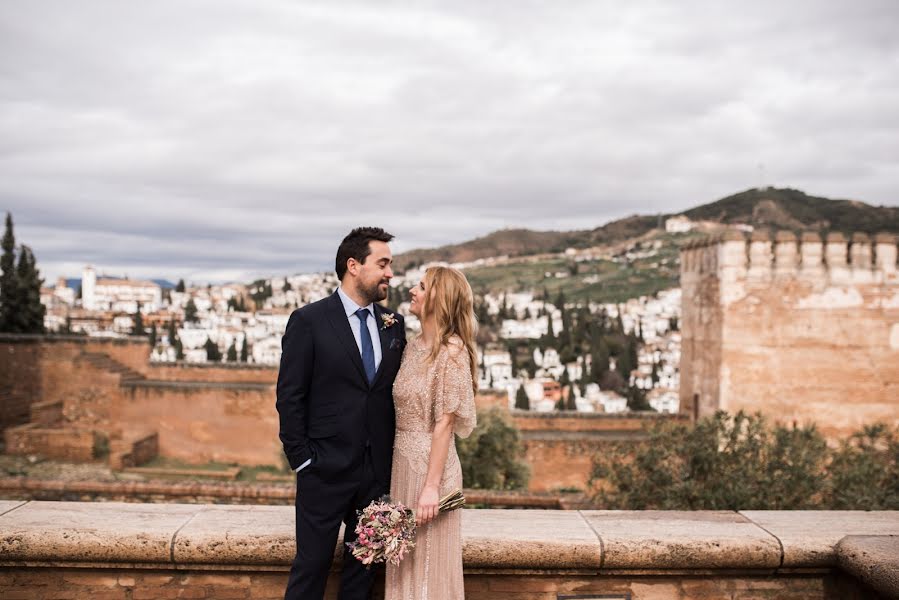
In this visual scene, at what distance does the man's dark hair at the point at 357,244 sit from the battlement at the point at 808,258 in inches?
448

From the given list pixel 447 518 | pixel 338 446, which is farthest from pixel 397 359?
pixel 447 518

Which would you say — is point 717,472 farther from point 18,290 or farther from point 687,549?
point 18,290

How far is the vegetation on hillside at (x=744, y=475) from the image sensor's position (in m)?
5.81

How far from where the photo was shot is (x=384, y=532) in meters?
2.66

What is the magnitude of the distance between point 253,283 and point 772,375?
7941 centimetres

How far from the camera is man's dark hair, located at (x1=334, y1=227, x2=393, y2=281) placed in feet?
9.59

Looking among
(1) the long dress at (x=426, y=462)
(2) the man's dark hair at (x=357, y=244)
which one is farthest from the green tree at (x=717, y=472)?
(2) the man's dark hair at (x=357, y=244)

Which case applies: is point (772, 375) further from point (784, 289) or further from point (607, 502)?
point (607, 502)

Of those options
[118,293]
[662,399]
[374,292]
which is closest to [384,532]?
[374,292]

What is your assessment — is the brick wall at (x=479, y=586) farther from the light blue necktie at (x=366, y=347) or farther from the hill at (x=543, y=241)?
the hill at (x=543, y=241)

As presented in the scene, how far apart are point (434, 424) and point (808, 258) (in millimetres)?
12371

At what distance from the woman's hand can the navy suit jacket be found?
9.9 inches

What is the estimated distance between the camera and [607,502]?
708 cm

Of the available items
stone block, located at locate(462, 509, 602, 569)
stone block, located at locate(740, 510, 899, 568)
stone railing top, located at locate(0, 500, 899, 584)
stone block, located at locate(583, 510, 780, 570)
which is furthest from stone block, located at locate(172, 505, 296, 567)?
stone block, located at locate(740, 510, 899, 568)
